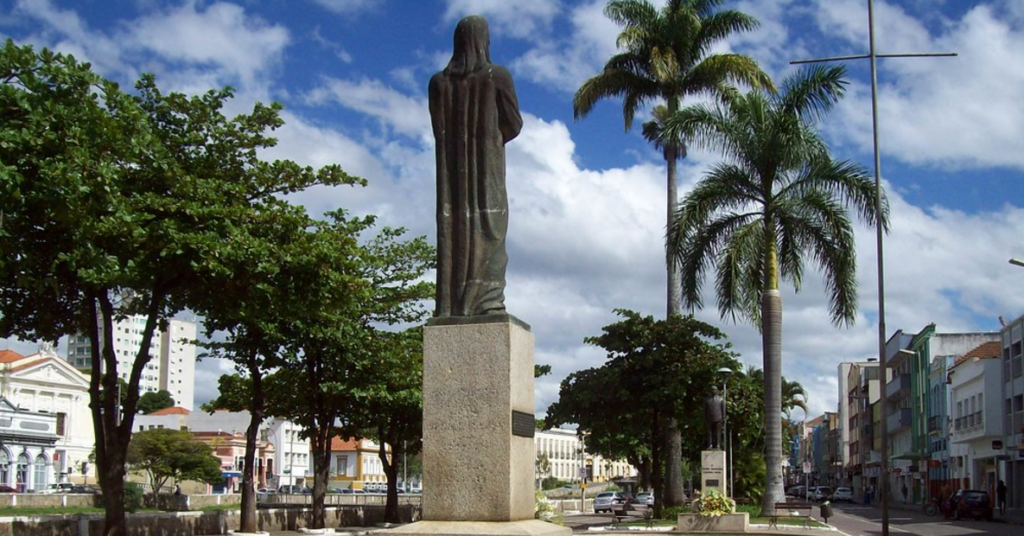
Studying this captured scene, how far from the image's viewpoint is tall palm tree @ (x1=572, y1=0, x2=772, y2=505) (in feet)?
110

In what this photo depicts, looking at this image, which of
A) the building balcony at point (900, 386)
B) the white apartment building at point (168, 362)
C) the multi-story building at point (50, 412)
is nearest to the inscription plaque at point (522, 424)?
the multi-story building at point (50, 412)

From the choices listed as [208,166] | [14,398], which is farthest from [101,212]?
[14,398]

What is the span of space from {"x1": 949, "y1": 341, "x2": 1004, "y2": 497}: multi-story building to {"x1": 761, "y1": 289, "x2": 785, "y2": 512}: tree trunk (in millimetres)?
27633

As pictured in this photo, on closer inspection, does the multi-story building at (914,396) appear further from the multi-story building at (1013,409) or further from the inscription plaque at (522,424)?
the inscription plaque at (522,424)

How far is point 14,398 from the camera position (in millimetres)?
82875

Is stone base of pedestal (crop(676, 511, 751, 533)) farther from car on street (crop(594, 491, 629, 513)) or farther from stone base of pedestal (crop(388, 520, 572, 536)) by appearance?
car on street (crop(594, 491, 629, 513))

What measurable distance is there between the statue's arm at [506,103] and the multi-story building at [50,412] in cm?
6576

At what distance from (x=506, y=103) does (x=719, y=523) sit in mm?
16419

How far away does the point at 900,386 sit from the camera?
75.3 meters

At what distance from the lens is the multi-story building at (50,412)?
69.2 meters

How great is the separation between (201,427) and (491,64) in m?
111

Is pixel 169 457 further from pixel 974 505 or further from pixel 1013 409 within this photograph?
pixel 1013 409


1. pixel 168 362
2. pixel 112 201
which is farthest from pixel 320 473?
pixel 168 362

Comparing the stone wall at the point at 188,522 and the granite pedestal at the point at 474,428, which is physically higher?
the granite pedestal at the point at 474,428
